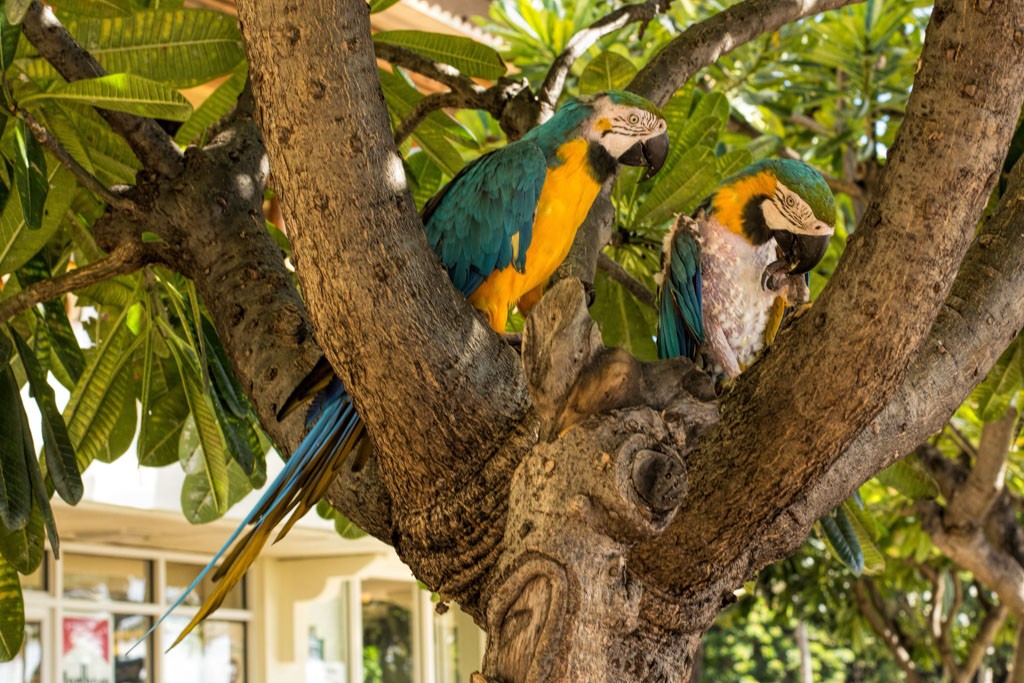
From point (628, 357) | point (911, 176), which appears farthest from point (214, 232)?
point (911, 176)

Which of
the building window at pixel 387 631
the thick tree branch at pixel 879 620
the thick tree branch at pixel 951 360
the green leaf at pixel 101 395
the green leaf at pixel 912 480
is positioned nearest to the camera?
the thick tree branch at pixel 951 360

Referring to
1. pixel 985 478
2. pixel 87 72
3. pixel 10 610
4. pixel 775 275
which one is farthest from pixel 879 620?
pixel 87 72

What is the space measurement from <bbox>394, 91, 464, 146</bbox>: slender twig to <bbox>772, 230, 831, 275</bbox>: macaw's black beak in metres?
0.67

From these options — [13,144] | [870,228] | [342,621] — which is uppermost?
[13,144]

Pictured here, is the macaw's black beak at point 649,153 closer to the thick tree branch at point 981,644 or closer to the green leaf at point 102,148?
the green leaf at point 102,148

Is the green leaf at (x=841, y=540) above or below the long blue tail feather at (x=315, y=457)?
below

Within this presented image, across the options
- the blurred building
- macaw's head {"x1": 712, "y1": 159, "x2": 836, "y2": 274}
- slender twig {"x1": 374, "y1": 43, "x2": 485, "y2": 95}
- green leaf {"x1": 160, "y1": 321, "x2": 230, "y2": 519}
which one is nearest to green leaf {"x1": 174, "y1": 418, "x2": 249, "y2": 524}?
green leaf {"x1": 160, "y1": 321, "x2": 230, "y2": 519}

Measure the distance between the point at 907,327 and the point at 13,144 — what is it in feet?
3.95

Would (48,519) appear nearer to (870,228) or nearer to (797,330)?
(797,330)

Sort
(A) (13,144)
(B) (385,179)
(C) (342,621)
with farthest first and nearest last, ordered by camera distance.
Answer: (C) (342,621), (A) (13,144), (B) (385,179)

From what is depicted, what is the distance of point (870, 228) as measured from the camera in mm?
1202

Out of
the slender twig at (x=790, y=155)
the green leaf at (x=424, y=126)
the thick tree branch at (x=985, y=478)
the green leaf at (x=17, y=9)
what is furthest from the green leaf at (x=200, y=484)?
the thick tree branch at (x=985, y=478)

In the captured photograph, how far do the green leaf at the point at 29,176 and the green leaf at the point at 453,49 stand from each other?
806 mm

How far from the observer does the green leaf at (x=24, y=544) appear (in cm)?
175
